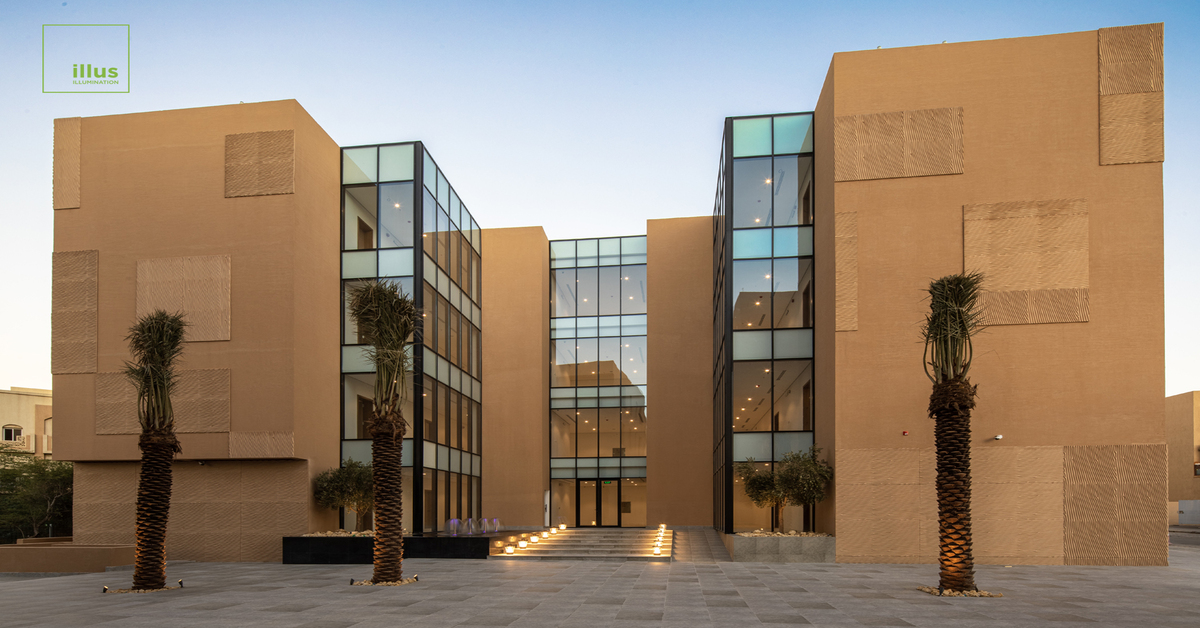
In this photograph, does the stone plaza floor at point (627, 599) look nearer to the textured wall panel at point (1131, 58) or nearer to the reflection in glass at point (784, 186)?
the reflection in glass at point (784, 186)

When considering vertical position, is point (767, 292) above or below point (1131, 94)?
below

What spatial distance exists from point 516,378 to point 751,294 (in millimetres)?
15181

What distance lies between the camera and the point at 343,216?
26.8 m

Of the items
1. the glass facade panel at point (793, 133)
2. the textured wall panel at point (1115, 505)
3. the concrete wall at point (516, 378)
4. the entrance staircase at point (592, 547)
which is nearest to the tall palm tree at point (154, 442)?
the entrance staircase at point (592, 547)

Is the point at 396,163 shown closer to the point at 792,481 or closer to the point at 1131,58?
the point at 792,481

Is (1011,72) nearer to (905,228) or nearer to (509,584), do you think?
(905,228)

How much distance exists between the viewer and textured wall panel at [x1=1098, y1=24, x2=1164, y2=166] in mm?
20406

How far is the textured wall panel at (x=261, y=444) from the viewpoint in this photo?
22.6 meters

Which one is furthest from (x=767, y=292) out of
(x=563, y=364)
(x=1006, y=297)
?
(x=563, y=364)

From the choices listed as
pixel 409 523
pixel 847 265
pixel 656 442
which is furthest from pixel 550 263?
pixel 847 265

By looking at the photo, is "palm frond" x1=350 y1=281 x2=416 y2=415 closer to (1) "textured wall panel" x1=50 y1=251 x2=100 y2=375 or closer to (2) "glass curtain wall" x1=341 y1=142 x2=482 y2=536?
(2) "glass curtain wall" x1=341 y1=142 x2=482 y2=536

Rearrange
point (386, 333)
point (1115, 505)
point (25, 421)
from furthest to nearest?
point (25, 421)
point (1115, 505)
point (386, 333)

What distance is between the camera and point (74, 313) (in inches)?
952

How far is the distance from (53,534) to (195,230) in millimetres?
20744
